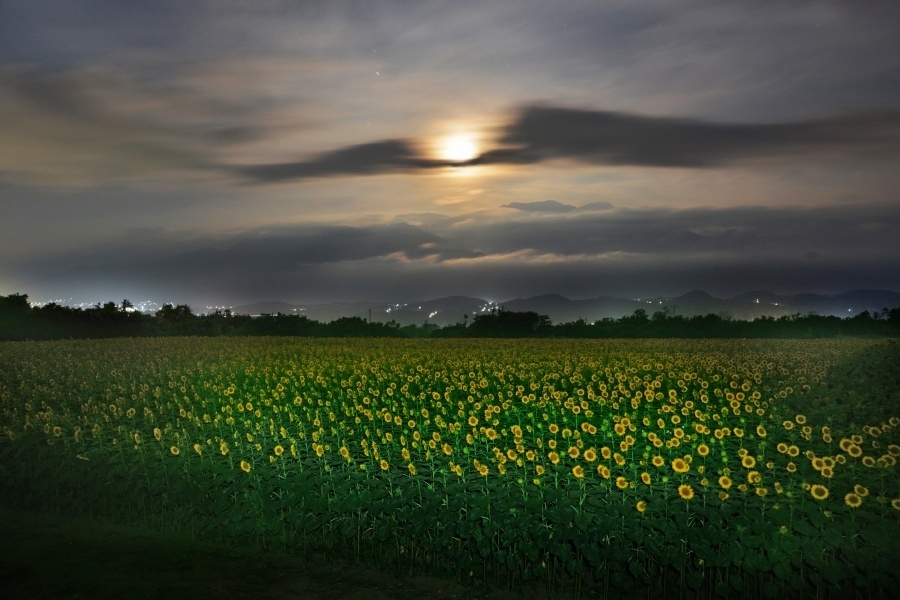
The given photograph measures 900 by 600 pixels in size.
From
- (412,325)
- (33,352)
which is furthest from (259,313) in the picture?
(33,352)

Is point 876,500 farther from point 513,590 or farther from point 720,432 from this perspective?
point 513,590

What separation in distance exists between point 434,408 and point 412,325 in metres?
44.4

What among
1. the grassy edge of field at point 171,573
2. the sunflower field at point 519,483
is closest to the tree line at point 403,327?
the sunflower field at point 519,483

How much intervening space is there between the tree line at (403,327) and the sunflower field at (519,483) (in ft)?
125

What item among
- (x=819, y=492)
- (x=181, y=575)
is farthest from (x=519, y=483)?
(x=181, y=575)

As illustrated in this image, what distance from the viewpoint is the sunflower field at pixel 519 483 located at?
28.3 feet

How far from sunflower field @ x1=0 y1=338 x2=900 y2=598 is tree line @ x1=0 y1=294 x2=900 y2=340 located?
38239 millimetres

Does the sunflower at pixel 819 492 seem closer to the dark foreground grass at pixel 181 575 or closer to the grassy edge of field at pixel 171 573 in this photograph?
the dark foreground grass at pixel 181 575

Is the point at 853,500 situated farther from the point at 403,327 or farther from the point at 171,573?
the point at 403,327

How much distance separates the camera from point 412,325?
62406mm

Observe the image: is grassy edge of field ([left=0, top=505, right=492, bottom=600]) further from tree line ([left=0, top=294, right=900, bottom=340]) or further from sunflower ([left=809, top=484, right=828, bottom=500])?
tree line ([left=0, top=294, right=900, bottom=340])

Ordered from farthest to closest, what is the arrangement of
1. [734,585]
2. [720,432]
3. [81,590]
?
1. [720,432]
2. [81,590]
3. [734,585]

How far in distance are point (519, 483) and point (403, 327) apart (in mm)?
51761

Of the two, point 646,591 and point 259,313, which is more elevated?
point 259,313
